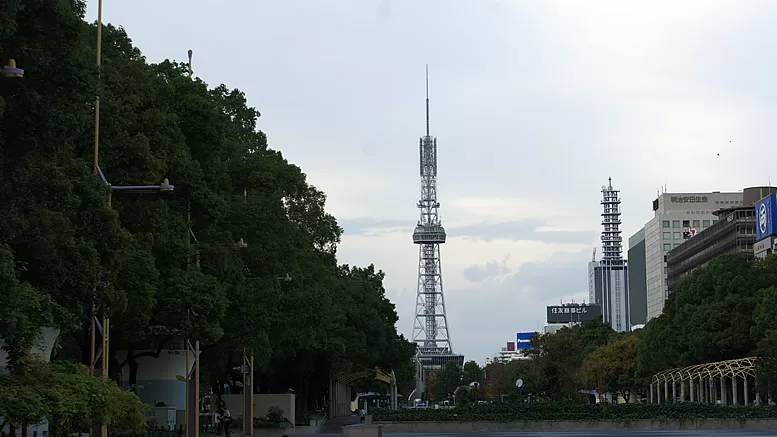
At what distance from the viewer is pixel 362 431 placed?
27359mm

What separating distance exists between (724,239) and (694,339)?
64.5 meters

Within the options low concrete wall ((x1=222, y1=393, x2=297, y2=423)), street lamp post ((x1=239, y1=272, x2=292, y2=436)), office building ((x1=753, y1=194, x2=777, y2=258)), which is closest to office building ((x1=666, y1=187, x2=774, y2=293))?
office building ((x1=753, y1=194, x2=777, y2=258))

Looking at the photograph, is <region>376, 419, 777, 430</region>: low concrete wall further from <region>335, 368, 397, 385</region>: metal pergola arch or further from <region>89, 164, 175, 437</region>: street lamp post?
<region>89, 164, 175, 437</region>: street lamp post

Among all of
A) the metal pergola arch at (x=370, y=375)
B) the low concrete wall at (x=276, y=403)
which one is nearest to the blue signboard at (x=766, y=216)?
the metal pergola arch at (x=370, y=375)

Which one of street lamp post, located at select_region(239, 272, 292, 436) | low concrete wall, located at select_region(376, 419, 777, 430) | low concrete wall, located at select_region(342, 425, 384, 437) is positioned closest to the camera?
low concrete wall, located at select_region(342, 425, 384, 437)

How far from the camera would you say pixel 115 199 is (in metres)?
35.1

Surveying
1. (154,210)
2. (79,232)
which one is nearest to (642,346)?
(154,210)

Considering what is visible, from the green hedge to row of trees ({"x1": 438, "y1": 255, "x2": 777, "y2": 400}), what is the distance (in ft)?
32.4

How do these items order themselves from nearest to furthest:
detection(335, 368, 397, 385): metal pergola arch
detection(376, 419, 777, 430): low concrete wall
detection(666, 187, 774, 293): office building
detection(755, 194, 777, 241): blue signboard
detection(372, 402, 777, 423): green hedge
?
detection(376, 419, 777, 430): low concrete wall
detection(372, 402, 777, 423): green hedge
detection(335, 368, 397, 385): metal pergola arch
detection(755, 194, 777, 241): blue signboard
detection(666, 187, 774, 293): office building

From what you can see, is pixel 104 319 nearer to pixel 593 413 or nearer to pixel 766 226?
pixel 593 413

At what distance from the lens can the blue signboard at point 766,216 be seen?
409ft

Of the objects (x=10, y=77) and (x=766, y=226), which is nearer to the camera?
(x=10, y=77)

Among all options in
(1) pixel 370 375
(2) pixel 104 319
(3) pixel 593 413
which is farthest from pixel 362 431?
(1) pixel 370 375

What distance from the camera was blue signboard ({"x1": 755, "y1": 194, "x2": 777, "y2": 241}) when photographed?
125m
